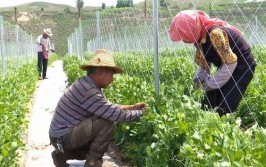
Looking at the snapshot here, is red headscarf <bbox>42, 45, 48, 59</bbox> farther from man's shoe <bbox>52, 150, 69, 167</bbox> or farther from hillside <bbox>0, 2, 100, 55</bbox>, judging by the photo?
hillside <bbox>0, 2, 100, 55</bbox>

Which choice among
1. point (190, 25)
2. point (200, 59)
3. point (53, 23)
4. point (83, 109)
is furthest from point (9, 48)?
point (53, 23)

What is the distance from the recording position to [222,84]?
12.9 ft

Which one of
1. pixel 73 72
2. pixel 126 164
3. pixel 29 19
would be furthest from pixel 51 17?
pixel 126 164

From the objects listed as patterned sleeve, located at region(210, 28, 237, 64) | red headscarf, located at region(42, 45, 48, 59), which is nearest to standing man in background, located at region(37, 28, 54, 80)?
red headscarf, located at region(42, 45, 48, 59)

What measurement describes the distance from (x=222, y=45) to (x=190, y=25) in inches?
13.1

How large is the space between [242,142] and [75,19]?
6840cm

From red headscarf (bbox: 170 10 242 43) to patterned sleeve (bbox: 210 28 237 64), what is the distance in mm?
153

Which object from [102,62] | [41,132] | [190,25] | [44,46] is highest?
[190,25]

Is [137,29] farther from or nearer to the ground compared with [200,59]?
farther from the ground

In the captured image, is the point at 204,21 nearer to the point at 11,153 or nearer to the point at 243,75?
the point at 243,75

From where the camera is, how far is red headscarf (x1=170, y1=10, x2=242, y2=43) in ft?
12.2

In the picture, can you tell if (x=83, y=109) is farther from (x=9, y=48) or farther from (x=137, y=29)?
(x=137, y=29)

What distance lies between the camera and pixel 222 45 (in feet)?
12.0

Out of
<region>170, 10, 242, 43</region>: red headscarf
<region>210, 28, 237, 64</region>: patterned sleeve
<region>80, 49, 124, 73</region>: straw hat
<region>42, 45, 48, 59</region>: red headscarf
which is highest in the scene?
<region>170, 10, 242, 43</region>: red headscarf
